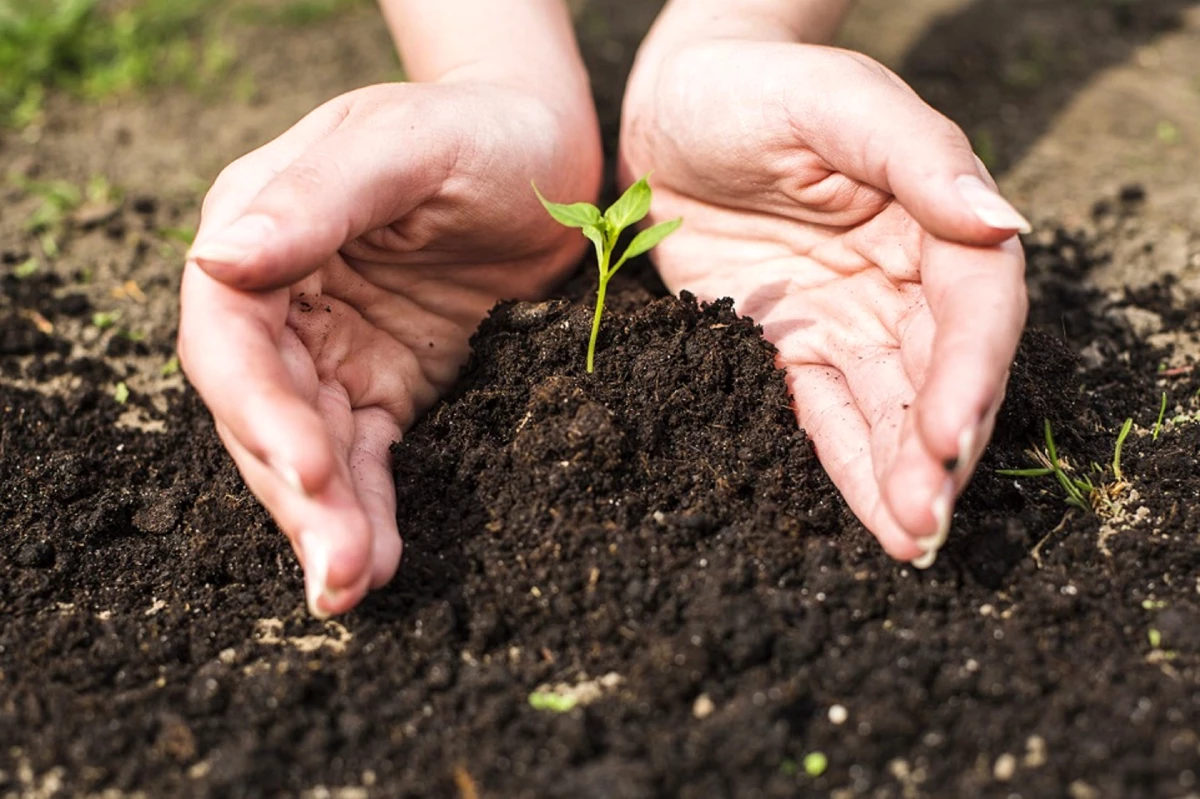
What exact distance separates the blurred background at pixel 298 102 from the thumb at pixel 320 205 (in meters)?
1.49

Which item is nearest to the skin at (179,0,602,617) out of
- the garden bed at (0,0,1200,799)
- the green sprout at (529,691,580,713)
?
the garden bed at (0,0,1200,799)

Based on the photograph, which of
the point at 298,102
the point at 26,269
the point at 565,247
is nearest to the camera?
the point at 565,247

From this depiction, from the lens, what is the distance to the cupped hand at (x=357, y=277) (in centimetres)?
226

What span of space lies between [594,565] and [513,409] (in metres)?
0.54

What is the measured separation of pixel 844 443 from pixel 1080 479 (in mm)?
645

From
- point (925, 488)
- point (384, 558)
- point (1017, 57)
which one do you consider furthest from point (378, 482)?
point (1017, 57)

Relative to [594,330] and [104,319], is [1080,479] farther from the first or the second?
[104,319]

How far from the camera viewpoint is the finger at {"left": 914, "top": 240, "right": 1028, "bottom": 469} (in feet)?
7.29

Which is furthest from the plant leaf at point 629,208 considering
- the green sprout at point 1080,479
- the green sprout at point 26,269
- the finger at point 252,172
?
the green sprout at point 26,269

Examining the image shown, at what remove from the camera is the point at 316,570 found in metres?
2.24

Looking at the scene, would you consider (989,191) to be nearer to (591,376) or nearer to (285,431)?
(591,376)

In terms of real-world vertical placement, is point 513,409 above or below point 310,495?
below

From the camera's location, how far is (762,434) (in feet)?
8.98

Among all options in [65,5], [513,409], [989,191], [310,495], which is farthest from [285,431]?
[65,5]
